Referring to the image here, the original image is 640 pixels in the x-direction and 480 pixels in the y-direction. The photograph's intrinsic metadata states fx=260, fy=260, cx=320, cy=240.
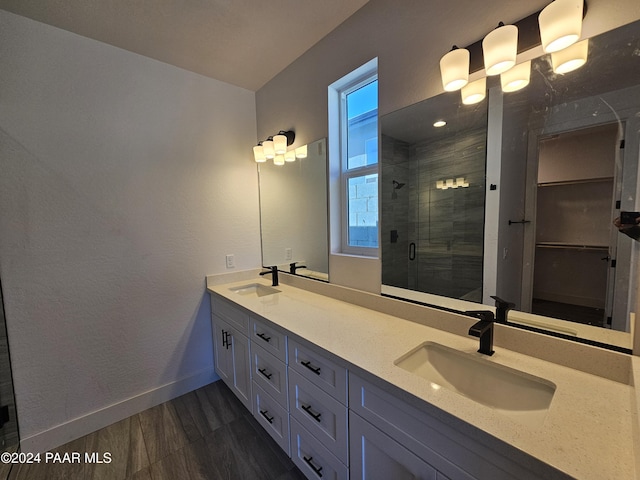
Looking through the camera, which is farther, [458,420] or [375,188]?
[375,188]

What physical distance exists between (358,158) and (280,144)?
66cm

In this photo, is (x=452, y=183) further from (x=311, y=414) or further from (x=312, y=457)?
(x=312, y=457)

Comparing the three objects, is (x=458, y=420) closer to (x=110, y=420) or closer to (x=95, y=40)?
(x=110, y=420)

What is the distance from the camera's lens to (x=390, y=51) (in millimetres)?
1379

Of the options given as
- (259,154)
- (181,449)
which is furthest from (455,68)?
(181,449)

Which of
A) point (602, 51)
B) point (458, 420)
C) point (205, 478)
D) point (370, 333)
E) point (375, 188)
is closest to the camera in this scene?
point (458, 420)

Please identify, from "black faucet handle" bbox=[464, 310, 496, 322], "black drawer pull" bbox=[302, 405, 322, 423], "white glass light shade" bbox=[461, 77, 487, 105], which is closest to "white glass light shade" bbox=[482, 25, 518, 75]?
"white glass light shade" bbox=[461, 77, 487, 105]

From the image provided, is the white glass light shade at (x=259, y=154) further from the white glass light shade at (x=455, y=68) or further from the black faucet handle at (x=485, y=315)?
the black faucet handle at (x=485, y=315)

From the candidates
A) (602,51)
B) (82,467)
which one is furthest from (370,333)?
(82,467)

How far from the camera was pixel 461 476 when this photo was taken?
709 mm

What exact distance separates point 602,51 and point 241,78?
7.11 feet

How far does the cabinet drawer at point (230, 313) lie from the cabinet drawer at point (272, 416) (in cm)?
37

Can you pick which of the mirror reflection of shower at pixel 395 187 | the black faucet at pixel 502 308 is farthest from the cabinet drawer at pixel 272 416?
the mirror reflection of shower at pixel 395 187

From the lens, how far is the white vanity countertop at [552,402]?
58 cm
